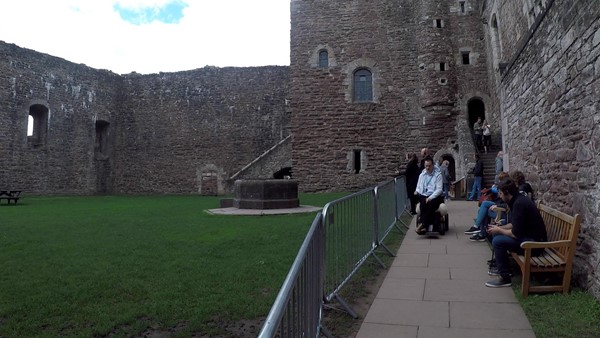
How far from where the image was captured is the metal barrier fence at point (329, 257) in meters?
2.12

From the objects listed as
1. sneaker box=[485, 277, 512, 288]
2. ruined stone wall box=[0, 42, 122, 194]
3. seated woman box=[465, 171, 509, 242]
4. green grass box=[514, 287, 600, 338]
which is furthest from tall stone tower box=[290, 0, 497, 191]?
green grass box=[514, 287, 600, 338]

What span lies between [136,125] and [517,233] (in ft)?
84.0

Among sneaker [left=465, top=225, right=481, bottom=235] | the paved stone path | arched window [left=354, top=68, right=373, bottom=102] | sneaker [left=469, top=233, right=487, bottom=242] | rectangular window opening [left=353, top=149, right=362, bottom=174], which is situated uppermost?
arched window [left=354, top=68, right=373, bottom=102]

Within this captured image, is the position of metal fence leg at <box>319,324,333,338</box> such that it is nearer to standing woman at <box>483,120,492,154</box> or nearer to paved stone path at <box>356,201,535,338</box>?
paved stone path at <box>356,201,535,338</box>

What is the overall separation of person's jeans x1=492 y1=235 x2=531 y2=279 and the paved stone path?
240mm

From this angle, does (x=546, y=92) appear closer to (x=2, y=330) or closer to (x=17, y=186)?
(x=2, y=330)

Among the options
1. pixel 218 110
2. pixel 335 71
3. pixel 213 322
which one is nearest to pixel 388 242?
pixel 213 322

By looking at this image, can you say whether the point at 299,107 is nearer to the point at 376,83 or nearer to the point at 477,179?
the point at 376,83

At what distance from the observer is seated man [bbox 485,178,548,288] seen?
15.3ft

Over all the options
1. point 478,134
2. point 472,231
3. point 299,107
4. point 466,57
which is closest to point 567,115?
point 472,231

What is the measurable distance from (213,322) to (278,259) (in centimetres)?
222

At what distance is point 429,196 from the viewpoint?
7676 mm

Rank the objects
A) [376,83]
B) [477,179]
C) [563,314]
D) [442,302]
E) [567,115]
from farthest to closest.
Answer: [376,83]
[477,179]
[567,115]
[442,302]
[563,314]

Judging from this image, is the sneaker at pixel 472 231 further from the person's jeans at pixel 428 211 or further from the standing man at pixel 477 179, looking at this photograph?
the standing man at pixel 477 179
